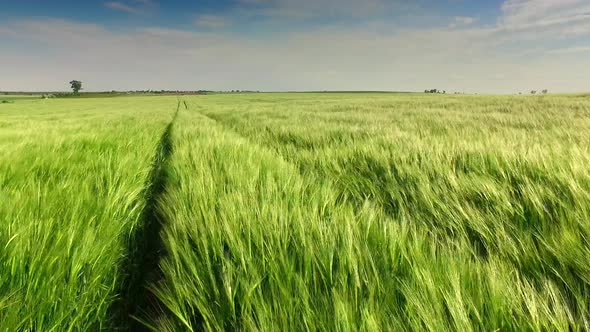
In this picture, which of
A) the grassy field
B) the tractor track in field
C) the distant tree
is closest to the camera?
the grassy field

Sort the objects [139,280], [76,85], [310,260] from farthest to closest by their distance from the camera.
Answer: [76,85] < [139,280] < [310,260]

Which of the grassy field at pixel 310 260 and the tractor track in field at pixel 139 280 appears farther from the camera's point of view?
the tractor track in field at pixel 139 280

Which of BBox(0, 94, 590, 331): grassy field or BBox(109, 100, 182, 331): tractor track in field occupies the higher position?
BBox(0, 94, 590, 331): grassy field

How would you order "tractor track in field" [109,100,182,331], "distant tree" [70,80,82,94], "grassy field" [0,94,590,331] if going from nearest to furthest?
"grassy field" [0,94,590,331] → "tractor track in field" [109,100,182,331] → "distant tree" [70,80,82,94]

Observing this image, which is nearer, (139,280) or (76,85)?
(139,280)

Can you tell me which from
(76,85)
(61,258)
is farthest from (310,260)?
(76,85)

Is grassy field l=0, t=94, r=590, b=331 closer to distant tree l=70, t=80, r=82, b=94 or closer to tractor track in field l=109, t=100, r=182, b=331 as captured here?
tractor track in field l=109, t=100, r=182, b=331

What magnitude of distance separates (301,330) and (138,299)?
0.72 meters

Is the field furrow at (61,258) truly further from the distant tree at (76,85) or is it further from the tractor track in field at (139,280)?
the distant tree at (76,85)

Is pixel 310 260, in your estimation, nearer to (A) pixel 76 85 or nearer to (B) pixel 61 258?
(B) pixel 61 258

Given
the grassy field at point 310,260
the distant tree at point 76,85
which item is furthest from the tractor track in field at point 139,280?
the distant tree at point 76,85

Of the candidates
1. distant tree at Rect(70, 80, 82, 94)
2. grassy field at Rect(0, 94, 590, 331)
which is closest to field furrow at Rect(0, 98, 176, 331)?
grassy field at Rect(0, 94, 590, 331)

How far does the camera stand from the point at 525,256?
34.7 inches

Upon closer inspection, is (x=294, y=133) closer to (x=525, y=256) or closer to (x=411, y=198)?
(x=411, y=198)
